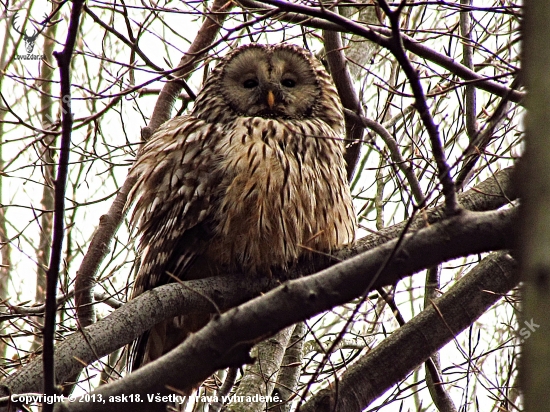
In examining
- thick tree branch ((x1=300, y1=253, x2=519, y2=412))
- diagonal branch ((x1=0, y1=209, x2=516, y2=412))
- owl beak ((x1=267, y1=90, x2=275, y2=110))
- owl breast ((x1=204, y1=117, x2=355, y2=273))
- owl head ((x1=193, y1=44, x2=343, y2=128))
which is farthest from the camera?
owl head ((x1=193, y1=44, x2=343, y2=128))

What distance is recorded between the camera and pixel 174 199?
4215mm

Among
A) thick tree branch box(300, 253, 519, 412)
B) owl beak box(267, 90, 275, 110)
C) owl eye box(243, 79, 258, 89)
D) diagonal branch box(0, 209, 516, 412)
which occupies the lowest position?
diagonal branch box(0, 209, 516, 412)

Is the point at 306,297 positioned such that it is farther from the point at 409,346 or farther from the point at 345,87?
the point at 345,87

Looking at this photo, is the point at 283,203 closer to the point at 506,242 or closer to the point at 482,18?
the point at 506,242

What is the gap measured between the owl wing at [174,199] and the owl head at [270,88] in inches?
11.2

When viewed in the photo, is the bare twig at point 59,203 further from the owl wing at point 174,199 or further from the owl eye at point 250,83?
the owl eye at point 250,83

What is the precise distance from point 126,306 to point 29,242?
4.22 m

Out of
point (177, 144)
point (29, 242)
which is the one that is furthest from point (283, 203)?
point (29, 242)

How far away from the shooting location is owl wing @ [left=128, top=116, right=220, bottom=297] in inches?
161

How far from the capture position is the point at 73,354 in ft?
9.46

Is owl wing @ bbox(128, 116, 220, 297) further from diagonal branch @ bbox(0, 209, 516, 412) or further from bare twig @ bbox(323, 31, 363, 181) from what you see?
diagonal branch @ bbox(0, 209, 516, 412)

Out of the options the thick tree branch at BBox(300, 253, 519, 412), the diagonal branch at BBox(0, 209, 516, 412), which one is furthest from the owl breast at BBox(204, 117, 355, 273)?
the diagonal branch at BBox(0, 209, 516, 412)

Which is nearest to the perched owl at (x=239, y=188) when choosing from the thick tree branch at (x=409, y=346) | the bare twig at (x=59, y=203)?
the thick tree branch at (x=409, y=346)

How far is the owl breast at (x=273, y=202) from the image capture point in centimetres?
399
